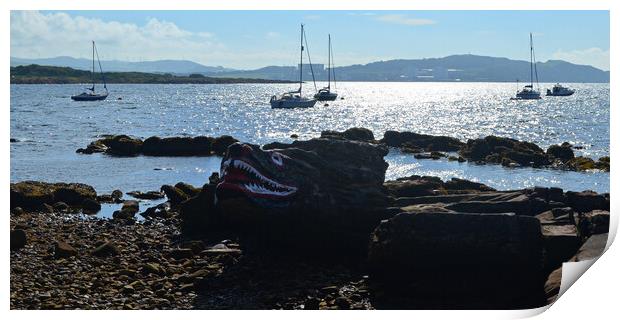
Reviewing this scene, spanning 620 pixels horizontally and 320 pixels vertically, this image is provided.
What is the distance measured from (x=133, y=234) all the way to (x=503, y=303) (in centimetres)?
746

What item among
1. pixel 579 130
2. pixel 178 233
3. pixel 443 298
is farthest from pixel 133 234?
pixel 579 130

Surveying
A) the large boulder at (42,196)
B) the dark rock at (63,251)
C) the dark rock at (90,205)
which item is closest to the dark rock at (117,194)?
the large boulder at (42,196)

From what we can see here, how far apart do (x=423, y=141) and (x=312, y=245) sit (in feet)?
89.9

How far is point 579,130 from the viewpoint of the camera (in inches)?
2169

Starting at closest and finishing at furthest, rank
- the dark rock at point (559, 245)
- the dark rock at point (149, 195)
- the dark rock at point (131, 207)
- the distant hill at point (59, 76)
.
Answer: the dark rock at point (559, 245) < the dark rock at point (131, 207) < the dark rock at point (149, 195) < the distant hill at point (59, 76)

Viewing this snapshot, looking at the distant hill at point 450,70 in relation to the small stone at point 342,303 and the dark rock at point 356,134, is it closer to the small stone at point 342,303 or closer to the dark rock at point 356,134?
the dark rock at point 356,134

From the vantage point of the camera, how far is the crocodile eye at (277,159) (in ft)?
43.7

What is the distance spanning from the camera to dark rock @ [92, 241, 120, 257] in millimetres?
12773

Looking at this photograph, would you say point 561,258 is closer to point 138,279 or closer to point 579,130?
point 138,279

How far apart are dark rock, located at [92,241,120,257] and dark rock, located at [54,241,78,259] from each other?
1.11 feet

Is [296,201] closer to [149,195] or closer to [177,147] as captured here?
[149,195]

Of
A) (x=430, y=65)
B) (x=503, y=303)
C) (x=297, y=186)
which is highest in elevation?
(x=430, y=65)

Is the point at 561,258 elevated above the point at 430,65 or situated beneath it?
situated beneath

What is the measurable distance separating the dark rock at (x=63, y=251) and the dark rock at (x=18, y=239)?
0.73m
